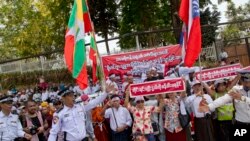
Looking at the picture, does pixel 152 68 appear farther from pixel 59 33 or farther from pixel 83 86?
pixel 59 33

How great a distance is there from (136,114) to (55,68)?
986 cm

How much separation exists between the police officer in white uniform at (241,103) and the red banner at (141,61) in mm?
5266


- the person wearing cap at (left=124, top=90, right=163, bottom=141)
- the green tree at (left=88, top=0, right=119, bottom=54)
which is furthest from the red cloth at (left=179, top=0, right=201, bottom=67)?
the green tree at (left=88, top=0, right=119, bottom=54)

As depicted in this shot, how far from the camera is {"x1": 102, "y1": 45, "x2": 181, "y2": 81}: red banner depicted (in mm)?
11844

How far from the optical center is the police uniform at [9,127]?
7.14 metres

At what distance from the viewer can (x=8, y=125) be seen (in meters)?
7.18

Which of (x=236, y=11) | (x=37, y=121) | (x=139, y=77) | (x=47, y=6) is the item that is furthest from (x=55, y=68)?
(x=236, y=11)

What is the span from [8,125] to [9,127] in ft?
0.13

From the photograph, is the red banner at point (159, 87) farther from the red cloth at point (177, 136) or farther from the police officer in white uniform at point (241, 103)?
the police officer in white uniform at point (241, 103)

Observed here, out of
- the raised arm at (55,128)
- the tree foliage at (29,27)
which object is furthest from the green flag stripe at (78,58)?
the tree foliage at (29,27)

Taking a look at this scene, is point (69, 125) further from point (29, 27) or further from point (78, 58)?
point (29, 27)

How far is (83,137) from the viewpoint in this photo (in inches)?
264

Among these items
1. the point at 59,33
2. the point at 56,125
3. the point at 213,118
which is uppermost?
the point at 59,33

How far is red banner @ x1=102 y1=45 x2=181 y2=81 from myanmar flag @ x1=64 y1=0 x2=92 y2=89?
4.19m
